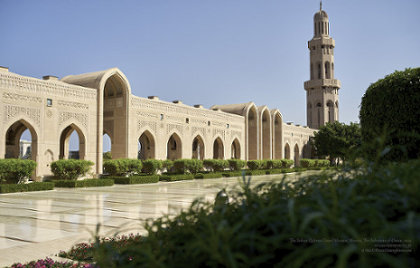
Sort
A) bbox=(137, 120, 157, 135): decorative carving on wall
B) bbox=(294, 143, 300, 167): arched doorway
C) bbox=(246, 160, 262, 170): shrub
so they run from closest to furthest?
bbox=(137, 120, 157, 135): decorative carving on wall, bbox=(246, 160, 262, 170): shrub, bbox=(294, 143, 300, 167): arched doorway

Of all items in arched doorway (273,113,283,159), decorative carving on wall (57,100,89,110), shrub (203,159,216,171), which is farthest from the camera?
arched doorway (273,113,283,159)

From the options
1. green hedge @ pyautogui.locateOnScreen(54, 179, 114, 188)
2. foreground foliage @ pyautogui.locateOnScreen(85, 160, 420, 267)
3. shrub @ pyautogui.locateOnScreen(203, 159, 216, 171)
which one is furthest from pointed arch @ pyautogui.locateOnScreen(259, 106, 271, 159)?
foreground foliage @ pyautogui.locateOnScreen(85, 160, 420, 267)

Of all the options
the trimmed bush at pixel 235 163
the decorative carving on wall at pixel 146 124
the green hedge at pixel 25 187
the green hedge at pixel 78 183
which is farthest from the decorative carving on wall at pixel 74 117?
the trimmed bush at pixel 235 163

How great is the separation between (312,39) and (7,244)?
49374mm

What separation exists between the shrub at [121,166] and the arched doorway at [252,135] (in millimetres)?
16228

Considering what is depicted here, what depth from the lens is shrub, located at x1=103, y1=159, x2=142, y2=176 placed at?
17197mm

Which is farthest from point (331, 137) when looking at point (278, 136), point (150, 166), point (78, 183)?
point (78, 183)

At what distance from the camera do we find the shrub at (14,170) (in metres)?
12.7

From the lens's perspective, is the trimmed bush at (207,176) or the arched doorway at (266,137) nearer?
the trimmed bush at (207,176)

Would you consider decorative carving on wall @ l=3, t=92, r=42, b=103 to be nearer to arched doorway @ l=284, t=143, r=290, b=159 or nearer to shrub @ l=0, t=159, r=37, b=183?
shrub @ l=0, t=159, r=37, b=183

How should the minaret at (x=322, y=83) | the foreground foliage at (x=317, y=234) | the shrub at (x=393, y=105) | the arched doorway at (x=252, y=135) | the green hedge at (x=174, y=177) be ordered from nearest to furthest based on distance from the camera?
the foreground foliage at (x=317, y=234) → the shrub at (x=393, y=105) → the green hedge at (x=174, y=177) → the arched doorway at (x=252, y=135) → the minaret at (x=322, y=83)

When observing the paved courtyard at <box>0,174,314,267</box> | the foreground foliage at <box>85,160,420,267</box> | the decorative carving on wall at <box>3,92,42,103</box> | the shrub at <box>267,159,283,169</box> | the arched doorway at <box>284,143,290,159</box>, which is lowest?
the paved courtyard at <box>0,174,314,267</box>

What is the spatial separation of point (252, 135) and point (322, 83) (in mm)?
19125

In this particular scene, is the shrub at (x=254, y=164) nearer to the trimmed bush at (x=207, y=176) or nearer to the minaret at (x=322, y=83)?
the trimmed bush at (x=207, y=176)
